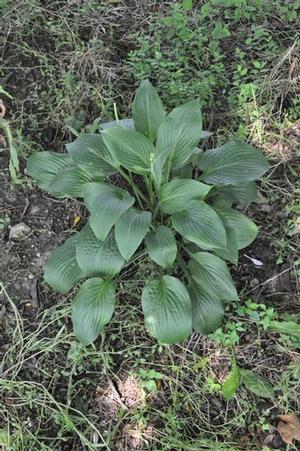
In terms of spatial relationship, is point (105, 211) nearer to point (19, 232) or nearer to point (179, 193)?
point (179, 193)

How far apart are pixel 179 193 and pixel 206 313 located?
0.43m

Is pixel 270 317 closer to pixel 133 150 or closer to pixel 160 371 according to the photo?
pixel 160 371

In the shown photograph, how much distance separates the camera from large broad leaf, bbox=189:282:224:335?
1.88 m

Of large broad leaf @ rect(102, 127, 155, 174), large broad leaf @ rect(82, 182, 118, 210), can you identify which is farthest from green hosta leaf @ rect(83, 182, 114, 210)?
large broad leaf @ rect(102, 127, 155, 174)

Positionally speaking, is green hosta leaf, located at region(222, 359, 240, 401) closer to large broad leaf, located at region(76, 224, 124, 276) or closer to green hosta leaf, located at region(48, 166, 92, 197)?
large broad leaf, located at region(76, 224, 124, 276)

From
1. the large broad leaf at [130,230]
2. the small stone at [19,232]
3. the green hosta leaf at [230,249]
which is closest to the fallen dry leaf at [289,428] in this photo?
the green hosta leaf at [230,249]

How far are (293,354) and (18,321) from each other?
3.42 feet

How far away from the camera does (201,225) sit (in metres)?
1.77

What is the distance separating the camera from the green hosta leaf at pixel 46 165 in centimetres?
203

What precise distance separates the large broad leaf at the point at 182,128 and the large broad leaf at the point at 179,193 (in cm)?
11

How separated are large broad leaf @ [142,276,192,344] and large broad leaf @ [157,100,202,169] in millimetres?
457

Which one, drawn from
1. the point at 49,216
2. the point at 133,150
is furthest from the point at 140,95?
the point at 49,216

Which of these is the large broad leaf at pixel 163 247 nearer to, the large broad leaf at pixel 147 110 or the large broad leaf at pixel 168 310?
the large broad leaf at pixel 168 310

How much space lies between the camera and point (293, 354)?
199 cm
